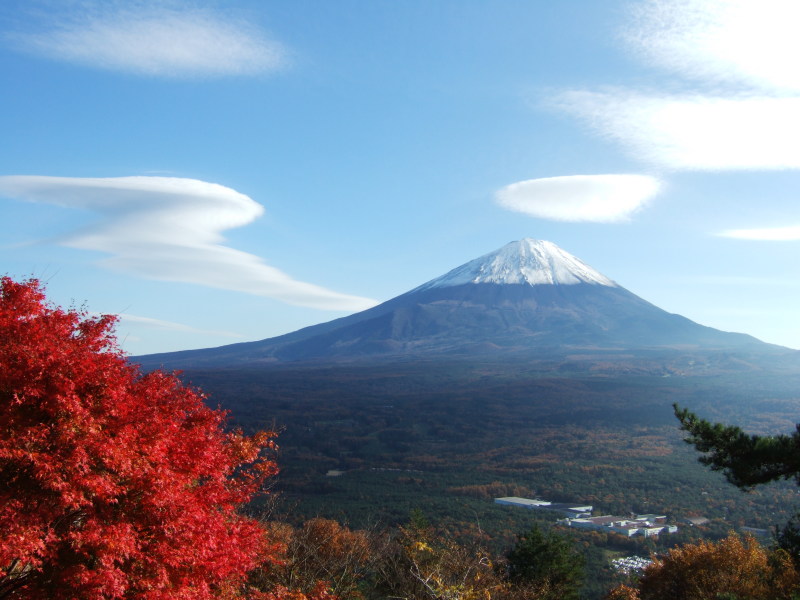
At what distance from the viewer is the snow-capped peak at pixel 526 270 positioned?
181 meters

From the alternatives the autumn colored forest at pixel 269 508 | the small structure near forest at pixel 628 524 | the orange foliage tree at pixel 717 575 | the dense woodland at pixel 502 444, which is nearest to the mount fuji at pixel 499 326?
the dense woodland at pixel 502 444

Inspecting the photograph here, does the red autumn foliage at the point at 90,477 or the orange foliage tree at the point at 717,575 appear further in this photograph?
the orange foliage tree at the point at 717,575

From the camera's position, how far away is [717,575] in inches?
637

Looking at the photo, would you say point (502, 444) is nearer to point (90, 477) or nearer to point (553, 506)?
point (553, 506)

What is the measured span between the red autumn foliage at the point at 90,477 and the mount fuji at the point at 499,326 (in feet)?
416

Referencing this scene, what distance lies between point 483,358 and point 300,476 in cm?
8107

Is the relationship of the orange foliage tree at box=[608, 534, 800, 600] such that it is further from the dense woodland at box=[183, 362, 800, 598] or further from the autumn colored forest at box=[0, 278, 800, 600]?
the dense woodland at box=[183, 362, 800, 598]

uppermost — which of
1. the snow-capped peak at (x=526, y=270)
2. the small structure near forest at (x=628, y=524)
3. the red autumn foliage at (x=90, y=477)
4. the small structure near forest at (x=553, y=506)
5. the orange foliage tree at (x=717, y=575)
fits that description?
the snow-capped peak at (x=526, y=270)

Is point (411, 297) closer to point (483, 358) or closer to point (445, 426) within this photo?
point (483, 358)

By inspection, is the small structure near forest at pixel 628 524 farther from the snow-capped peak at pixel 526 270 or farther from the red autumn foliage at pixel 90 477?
the snow-capped peak at pixel 526 270

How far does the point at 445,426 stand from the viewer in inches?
3189

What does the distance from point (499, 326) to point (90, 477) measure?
157m

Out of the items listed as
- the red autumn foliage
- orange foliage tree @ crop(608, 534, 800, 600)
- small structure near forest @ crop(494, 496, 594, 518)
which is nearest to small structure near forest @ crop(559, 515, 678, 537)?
small structure near forest @ crop(494, 496, 594, 518)

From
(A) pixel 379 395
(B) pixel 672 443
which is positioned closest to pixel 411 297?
(A) pixel 379 395
